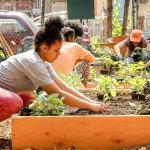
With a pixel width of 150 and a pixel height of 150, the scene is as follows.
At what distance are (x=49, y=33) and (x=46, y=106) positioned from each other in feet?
2.06

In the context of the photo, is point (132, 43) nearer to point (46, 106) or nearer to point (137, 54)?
point (137, 54)

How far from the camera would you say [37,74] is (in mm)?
4273

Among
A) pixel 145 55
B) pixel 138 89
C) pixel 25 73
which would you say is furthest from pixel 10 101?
pixel 145 55

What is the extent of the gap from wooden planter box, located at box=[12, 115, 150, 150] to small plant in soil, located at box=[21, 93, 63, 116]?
0.45 feet

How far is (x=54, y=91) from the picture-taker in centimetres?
432

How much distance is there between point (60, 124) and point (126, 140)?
0.55 meters

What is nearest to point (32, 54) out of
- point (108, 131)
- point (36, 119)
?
point (36, 119)

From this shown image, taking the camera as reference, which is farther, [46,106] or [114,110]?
Answer: [114,110]

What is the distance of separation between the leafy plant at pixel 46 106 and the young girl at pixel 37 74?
0.10m

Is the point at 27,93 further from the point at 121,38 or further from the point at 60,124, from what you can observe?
the point at 121,38

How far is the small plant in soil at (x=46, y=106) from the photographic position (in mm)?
4191

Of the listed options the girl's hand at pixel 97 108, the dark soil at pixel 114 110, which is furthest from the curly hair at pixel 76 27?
the girl's hand at pixel 97 108

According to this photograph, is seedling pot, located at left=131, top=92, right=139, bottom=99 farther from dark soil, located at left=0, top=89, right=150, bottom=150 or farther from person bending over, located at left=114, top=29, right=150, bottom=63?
person bending over, located at left=114, top=29, right=150, bottom=63

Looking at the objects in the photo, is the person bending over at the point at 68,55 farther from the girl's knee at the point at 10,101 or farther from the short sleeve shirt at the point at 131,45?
the short sleeve shirt at the point at 131,45
